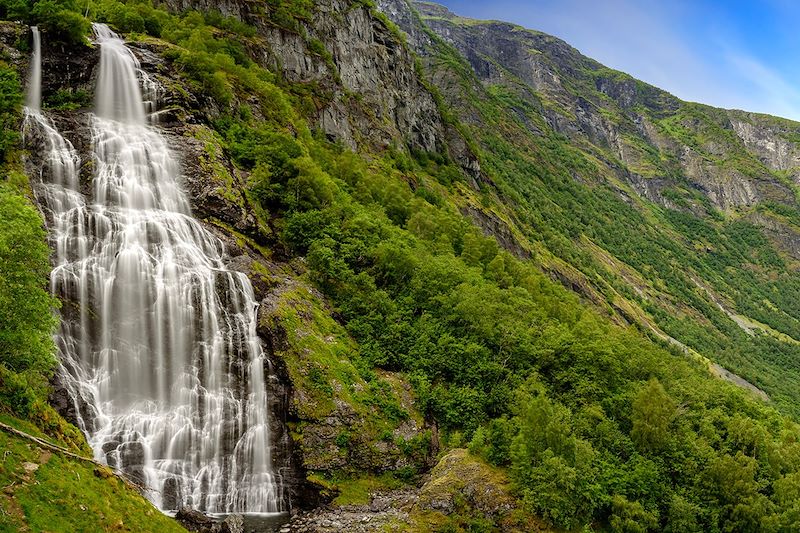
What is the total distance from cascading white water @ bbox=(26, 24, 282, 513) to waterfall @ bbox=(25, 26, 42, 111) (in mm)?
3965

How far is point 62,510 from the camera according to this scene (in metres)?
16.8

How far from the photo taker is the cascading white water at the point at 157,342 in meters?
27.5

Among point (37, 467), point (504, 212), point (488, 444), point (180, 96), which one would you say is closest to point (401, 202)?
point (180, 96)

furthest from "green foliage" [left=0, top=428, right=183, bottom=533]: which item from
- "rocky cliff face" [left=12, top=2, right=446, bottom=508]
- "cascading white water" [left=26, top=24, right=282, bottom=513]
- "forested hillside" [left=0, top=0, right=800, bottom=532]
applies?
"rocky cliff face" [left=12, top=2, right=446, bottom=508]

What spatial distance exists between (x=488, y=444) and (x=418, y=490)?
5.30 m

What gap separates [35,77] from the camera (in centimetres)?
4344

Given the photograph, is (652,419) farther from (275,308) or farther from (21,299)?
(21,299)

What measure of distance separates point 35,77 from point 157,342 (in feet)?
92.2

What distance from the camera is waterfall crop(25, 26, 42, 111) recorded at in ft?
137

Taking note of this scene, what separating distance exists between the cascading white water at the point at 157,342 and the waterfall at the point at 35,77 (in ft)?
13.0

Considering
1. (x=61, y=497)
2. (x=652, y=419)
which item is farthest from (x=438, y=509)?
(x=61, y=497)

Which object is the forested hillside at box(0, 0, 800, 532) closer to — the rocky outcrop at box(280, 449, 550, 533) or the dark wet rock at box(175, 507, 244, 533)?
the rocky outcrop at box(280, 449, 550, 533)

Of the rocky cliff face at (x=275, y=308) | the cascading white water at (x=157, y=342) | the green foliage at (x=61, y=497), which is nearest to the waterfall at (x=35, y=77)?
the rocky cliff face at (x=275, y=308)

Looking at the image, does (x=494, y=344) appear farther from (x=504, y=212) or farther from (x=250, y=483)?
(x=504, y=212)
